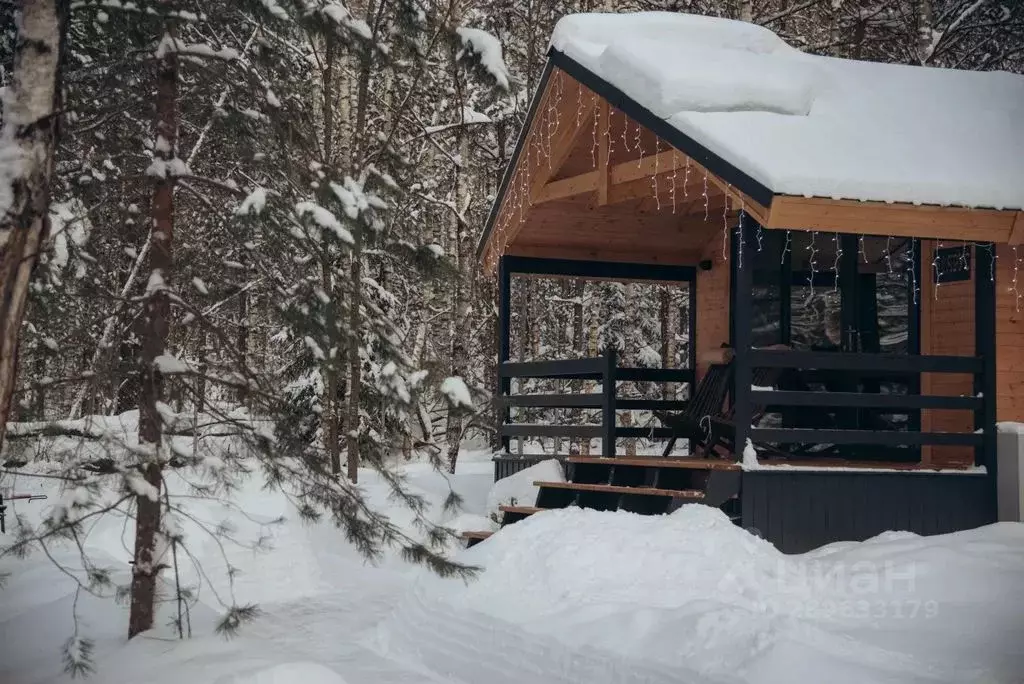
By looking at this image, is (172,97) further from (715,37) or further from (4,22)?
(715,37)

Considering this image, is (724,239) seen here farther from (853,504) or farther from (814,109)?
(853,504)

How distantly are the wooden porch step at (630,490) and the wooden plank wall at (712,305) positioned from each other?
3529mm

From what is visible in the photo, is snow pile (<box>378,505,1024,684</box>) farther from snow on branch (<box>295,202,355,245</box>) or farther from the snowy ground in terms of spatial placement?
snow on branch (<box>295,202,355,245</box>)

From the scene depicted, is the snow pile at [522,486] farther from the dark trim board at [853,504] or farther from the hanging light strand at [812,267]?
the hanging light strand at [812,267]

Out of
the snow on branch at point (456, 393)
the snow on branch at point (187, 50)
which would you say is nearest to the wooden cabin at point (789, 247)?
→ the snow on branch at point (456, 393)

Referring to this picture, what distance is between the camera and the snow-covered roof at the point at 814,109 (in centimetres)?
813

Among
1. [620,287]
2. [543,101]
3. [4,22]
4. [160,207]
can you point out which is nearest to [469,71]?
[543,101]

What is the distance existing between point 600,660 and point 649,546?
4.47 feet

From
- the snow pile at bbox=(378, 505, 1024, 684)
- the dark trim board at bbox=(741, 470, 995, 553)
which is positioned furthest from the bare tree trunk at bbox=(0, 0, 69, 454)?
the dark trim board at bbox=(741, 470, 995, 553)

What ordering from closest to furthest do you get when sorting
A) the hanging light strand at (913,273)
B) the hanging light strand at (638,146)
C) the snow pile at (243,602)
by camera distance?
the snow pile at (243,602), the hanging light strand at (638,146), the hanging light strand at (913,273)

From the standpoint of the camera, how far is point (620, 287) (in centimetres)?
2445

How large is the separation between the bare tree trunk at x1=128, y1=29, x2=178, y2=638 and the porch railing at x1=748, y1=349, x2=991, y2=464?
4.51 meters

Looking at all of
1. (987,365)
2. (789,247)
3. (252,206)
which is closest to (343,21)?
(252,206)

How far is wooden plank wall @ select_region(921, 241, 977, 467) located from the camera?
32.9 feet
